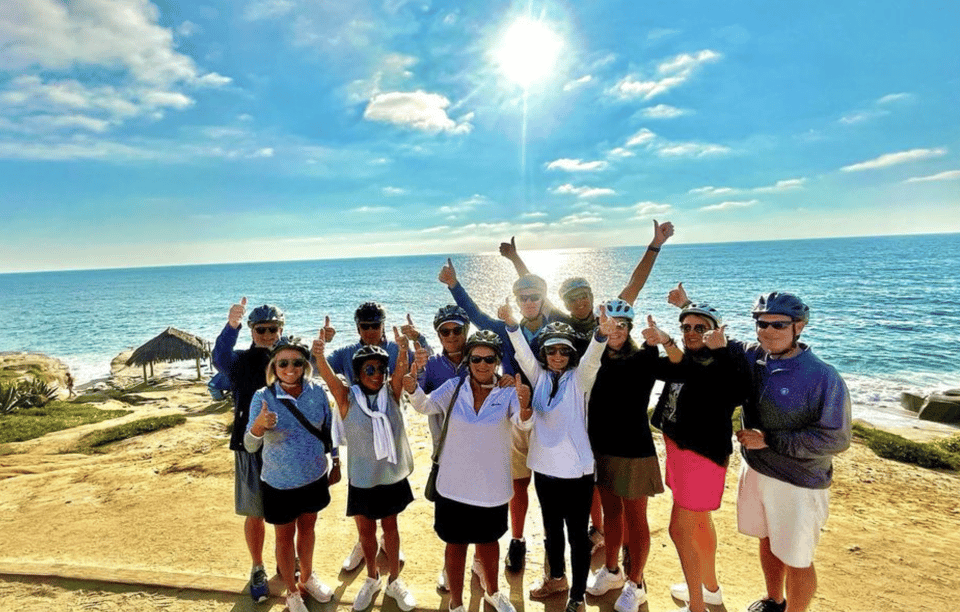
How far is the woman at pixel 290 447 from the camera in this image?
13.1 ft

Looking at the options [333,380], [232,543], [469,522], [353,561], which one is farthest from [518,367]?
[232,543]

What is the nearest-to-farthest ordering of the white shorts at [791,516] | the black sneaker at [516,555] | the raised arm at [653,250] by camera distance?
the white shorts at [791,516] < the black sneaker at [516,555] < the raised arm at [653,250]

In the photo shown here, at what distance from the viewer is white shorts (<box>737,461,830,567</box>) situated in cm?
354

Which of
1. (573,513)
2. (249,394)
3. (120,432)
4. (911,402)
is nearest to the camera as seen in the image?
(573,513)

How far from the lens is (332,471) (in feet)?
14.1

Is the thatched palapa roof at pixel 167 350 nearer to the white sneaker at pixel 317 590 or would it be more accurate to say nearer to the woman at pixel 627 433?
the white sneaker at pixel 317 590

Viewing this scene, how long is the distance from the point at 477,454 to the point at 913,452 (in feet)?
39.0

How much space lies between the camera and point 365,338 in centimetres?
489

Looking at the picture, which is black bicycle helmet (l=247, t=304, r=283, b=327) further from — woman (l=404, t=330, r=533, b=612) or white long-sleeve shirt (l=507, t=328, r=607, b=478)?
white long-sleeve shirt (l=507, t=328, r=607, b=478)

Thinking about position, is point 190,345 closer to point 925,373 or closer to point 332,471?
point 332,471

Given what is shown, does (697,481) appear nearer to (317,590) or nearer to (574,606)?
(574,606)

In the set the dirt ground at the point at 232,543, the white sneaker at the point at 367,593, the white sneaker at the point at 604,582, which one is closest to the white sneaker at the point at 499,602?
the dirt ground at the point at 232,543

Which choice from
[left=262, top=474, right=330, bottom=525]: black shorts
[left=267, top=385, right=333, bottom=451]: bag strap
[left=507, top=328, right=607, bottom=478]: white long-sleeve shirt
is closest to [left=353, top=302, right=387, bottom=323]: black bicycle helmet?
[left=267, top=385, right=333, bottom=451]: bag strap

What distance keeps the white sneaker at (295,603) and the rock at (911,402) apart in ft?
72.9
